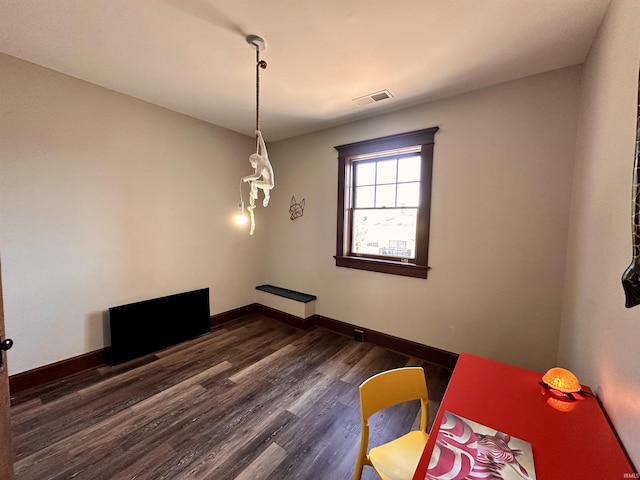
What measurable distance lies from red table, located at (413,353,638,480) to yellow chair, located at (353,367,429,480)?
185 mm

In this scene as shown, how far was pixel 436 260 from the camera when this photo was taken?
2.65 metres

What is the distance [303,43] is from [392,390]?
2281 millimetres

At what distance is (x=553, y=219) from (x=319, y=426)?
8.14 ft

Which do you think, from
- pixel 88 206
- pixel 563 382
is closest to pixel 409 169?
pixel 563 382

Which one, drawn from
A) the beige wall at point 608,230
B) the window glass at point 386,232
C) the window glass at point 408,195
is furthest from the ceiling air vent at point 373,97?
the beige wall at point 608,230

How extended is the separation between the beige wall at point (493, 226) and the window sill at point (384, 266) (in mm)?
80

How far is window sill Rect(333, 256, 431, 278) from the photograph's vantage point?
9.02 ft

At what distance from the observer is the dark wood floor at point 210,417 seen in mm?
1556

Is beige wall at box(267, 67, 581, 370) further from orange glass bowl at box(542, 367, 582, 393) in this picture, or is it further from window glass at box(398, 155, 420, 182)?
orange glass bowl at box(542, 367, 582, 393)

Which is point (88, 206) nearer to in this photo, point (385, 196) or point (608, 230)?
point (385, 196)

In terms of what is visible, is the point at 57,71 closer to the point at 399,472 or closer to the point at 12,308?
the point at 12,308

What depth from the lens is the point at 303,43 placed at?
1.80 metres

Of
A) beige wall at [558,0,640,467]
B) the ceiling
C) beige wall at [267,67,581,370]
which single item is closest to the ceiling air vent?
the ceiling

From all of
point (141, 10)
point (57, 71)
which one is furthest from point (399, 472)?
point (57, 71)
